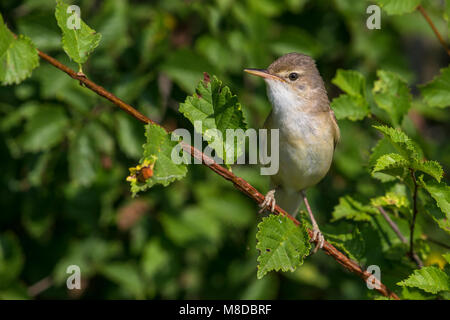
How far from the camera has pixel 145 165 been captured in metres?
1.89

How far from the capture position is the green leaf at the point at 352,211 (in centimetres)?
255

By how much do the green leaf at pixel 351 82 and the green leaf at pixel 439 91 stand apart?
0.31 m

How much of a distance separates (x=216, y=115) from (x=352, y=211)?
0.94 metres

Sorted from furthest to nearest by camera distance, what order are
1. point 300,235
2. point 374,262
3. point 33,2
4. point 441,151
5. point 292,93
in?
point 441,151, point 33,2, point 292,93, point 374,262, point 300,235

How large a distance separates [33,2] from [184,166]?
81.2 inches

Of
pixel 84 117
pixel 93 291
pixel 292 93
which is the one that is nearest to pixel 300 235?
pixel 292 93

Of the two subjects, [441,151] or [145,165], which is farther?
[441,151]

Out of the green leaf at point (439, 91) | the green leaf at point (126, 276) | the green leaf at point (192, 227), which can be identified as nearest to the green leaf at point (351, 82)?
the green leaf at point (439, 91)

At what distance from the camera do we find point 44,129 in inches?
129

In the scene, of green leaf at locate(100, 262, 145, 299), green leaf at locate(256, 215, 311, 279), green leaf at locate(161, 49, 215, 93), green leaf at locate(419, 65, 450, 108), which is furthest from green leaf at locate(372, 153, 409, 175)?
green leaf at locate(100, 262, 145, 299)

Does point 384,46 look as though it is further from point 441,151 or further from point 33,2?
point 33,2

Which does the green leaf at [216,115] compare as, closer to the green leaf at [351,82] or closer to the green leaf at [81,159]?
the green leaf at [351,82]

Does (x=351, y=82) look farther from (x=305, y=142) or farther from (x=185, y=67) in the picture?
(x=185, y=67)
